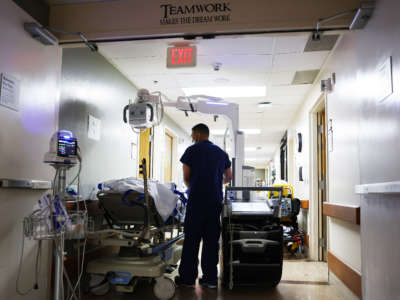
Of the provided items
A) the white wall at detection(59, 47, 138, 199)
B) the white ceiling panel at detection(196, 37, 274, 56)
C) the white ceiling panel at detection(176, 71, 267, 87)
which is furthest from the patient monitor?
the white ceiling panel at detection(176, 71, 267, 87)

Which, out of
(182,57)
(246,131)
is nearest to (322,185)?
(182,57)

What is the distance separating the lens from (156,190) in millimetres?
3113

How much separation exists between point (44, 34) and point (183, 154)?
1558 mm

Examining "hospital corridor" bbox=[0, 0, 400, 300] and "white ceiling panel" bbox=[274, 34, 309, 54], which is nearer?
"hospital corridor" bbox=[0, 0, 400, 300]

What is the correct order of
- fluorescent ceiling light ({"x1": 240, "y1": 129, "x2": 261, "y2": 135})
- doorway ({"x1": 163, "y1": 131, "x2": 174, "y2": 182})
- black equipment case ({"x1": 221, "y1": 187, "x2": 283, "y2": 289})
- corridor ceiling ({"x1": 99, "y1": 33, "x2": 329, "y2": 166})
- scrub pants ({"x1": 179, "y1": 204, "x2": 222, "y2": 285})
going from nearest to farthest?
black equipment case ({"x1": 221, "y1": 187, "x2": 283, "y2": 289}) → scrub pants ({"x1": 179, "y1": 204, "x2": 222, "y2": 285}) → corridor ceiling ({"x1": 99, "y1": 33, "x2": 329, "y2": 166}) → doorway ({"x1": 163, "y1": 131, "x2": 174, "y2": 182}) → fluorescent ceiling light ({"x1": 240, "y1": 129, "x2": 261, "y2": 135})

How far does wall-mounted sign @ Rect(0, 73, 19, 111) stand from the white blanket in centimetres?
99

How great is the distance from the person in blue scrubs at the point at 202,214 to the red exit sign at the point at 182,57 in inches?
31.6

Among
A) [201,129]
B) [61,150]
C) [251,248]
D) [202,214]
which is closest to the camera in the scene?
[61,150]

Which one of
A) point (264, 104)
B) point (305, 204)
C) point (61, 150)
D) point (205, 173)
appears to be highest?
point (264, 104)

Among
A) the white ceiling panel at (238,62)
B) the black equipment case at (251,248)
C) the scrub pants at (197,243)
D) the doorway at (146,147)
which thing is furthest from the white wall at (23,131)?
the doorway at (146,147)

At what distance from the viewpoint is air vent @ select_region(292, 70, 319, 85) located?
193 inches

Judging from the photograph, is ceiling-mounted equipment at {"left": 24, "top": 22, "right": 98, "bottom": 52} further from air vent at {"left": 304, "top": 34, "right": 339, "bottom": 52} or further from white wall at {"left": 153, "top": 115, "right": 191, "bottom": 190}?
white wall at {"left": 153, "top": 115, "right": 191, "bottom": 190}

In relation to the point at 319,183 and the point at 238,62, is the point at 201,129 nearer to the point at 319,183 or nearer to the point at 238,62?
the point at 238,62

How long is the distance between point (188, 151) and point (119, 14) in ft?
4.59
